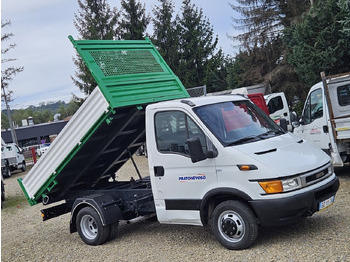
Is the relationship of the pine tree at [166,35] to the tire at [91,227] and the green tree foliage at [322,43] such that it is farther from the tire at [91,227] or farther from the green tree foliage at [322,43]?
the tire at [91,227]

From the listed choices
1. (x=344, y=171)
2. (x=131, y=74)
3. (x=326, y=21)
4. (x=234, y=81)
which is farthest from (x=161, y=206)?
(x=234, y=81)

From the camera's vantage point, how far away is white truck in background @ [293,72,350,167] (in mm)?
9883

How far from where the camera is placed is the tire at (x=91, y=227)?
747cm

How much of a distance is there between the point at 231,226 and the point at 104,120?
2452 millimetres

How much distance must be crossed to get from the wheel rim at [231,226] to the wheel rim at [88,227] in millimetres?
2514

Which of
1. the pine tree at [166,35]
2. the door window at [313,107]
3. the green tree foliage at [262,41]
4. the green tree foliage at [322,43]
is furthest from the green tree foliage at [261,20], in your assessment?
the door window at [313,107]

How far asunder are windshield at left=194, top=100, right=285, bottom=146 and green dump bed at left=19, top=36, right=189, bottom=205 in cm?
121

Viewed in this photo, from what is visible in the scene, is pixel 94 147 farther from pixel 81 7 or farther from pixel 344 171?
pixel 81 7

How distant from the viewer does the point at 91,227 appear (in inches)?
307

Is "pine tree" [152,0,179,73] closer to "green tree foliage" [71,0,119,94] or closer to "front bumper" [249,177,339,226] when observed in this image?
"green tree foliage" [71,0,119,94]

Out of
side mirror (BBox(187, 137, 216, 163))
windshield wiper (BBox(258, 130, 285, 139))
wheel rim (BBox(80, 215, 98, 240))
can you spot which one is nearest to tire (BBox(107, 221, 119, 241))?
wheel rim (BBox(80, 215, 98, 240))

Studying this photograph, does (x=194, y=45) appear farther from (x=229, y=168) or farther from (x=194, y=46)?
(x=229, y=168)

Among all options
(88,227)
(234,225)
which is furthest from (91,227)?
(234,225)

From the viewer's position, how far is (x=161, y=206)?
6.85 metres
